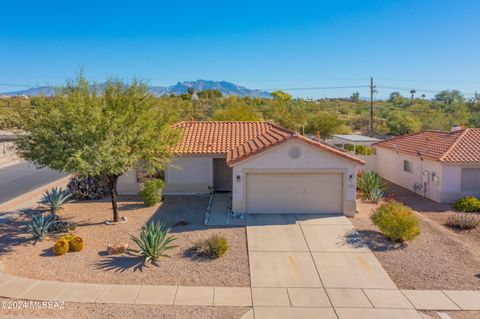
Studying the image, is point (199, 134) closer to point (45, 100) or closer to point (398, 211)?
point (45, 100)

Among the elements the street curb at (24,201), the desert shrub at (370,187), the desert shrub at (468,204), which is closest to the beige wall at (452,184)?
the desert shrub at (468,204)

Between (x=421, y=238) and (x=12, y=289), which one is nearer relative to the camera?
(x=12, y=289)

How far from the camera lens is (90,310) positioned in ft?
31.2

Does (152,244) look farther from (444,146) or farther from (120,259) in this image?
(444,146)

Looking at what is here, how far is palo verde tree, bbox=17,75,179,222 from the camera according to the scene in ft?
45.5

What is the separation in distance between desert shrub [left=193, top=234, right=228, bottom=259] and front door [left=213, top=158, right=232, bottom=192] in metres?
9.39

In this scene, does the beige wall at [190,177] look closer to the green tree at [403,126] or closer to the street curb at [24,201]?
the street curb at [24,201]

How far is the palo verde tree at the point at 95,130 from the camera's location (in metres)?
13.9

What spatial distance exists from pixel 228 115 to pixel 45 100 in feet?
83.4

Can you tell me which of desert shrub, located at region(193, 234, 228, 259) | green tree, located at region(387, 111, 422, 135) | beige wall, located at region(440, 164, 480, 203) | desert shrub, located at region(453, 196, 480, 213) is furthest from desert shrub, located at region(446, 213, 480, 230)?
green tree, located at region(387, 111, 422, 135)

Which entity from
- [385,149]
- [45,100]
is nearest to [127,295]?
[45,100]

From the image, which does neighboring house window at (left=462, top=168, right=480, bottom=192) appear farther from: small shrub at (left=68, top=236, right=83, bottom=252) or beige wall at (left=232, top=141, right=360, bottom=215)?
small shrub at (left=68, top=236, right=83, bottom=252)

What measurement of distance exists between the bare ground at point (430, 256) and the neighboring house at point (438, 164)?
313cm

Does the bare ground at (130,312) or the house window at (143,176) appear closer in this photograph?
the bare ground at (130,312)
